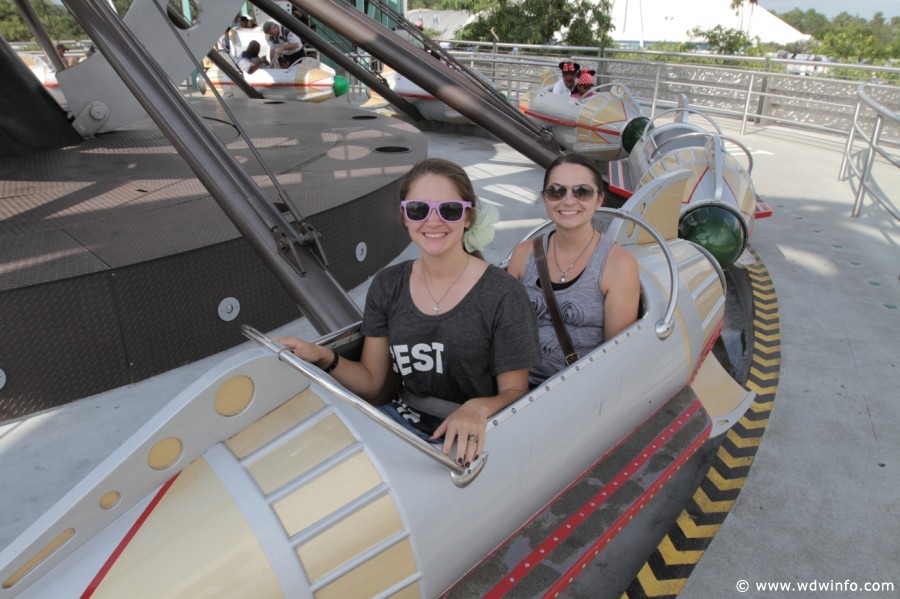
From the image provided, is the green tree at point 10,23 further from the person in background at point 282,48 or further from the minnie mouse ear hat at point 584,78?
the person in background at point 282,48

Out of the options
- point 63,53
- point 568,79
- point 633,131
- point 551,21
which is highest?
point 551,21

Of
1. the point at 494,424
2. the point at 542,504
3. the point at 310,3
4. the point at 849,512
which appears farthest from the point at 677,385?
the point at 310,3

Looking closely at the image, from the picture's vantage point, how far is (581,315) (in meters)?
2.54

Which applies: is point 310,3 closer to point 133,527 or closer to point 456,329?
point 456,329

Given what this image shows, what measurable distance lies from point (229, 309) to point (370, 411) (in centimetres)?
259

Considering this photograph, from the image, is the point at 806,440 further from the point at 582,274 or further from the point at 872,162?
the point at 872,162

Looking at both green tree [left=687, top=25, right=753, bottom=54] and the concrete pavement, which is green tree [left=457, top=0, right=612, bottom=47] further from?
the concrete pavement

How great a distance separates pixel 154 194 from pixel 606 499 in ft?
13.0

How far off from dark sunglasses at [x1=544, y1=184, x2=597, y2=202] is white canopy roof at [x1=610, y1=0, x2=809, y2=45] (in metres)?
57.6

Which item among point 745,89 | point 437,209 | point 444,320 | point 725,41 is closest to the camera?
point 437,209

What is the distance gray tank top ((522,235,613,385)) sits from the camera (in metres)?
2.54

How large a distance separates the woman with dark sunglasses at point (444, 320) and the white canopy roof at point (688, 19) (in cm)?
5818

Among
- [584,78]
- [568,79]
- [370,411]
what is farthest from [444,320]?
[584,78]

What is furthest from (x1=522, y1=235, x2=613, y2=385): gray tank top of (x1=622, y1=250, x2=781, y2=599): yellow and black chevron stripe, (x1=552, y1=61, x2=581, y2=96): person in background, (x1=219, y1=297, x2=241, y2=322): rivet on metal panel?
(x1=552, y1=61, x2=581, y2=96): person in background
